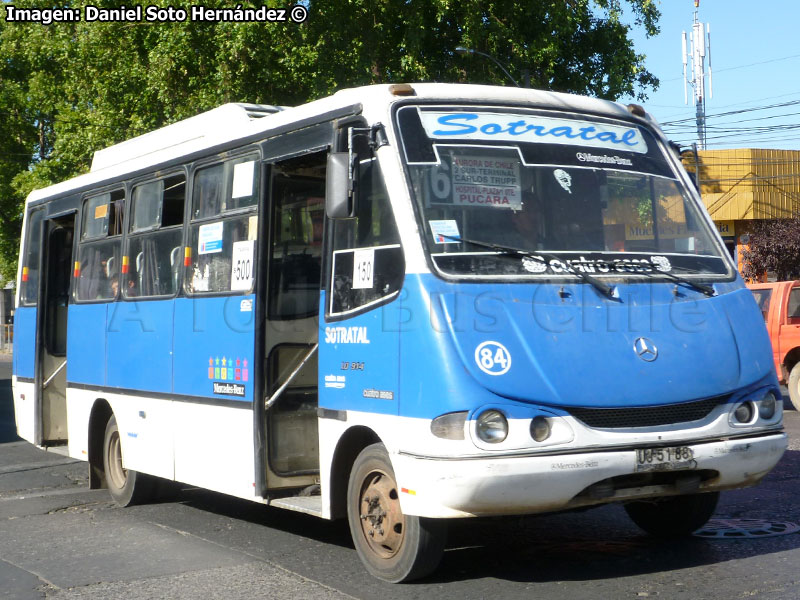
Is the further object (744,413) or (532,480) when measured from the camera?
(744,413)

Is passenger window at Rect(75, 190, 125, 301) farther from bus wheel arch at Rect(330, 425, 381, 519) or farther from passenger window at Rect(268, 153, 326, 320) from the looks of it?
bus wheel arch at Rect(330, 425, 381, 519)

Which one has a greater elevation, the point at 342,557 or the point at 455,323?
the point at 455,323

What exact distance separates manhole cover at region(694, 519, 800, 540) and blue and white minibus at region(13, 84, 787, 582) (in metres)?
0.32

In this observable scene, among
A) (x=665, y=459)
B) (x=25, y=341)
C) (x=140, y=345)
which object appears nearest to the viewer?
(x=665, y=459)

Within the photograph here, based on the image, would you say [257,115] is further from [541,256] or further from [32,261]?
[32,261]

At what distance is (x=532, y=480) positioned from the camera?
228 inches

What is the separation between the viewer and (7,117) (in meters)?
42.0

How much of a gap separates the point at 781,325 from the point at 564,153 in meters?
10.8

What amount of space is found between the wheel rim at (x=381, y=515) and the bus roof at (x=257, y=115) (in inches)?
85.2

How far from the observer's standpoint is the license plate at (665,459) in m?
6.00

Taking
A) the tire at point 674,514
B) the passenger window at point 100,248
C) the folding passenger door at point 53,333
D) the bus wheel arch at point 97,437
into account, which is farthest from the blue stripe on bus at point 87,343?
the tire at point 674,514

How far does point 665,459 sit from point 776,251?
32.4 m

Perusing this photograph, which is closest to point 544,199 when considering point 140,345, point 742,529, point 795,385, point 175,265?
point 742,529

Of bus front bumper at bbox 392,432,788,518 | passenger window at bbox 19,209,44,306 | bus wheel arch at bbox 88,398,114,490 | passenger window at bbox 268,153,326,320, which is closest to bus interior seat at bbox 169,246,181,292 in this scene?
passenger window at bbox 268,153,326,320
